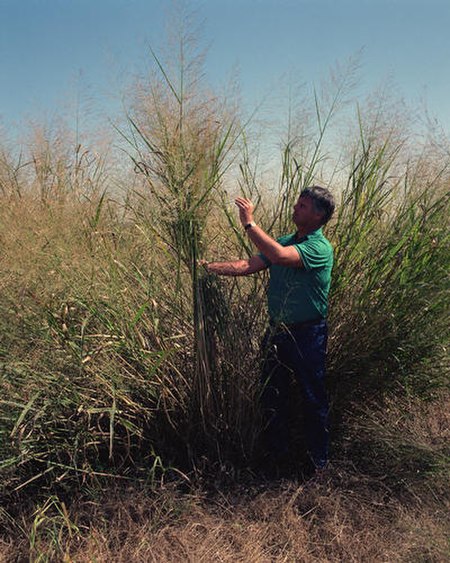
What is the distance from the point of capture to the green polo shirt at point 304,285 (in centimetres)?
293

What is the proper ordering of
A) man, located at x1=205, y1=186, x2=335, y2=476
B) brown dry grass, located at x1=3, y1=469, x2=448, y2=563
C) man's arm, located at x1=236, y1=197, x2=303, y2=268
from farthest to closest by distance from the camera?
man, located at x1=205, y1=186, x2=335, y2=476 → man's arm, located at x1=236, y1=197, x2=303, y2=268 → brown dry grass, located at x1=3, y1=469, x2=448, y2=563

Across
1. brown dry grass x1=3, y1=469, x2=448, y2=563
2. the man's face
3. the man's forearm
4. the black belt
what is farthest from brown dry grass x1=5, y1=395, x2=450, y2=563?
the man's face

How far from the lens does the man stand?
115 inches

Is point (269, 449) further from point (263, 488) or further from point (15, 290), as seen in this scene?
point (15, 290)

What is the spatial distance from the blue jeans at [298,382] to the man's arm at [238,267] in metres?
0.32

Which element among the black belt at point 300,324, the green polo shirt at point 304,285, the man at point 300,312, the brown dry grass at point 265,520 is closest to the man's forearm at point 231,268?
the man at point 300,312

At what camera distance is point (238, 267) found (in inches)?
119

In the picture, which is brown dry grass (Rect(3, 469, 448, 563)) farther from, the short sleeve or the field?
the short sleeve

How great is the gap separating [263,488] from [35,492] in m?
1.10

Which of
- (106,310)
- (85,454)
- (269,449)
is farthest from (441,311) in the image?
(85,454)

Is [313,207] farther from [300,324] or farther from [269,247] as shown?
[300,324]

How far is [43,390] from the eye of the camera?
2680mm

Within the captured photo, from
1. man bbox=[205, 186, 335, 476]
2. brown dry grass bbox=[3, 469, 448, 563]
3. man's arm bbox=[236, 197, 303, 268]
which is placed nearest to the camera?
brown dry grass bbox=[3, 469, 448, 563]

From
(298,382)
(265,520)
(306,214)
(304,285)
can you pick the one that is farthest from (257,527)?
(306,214)
